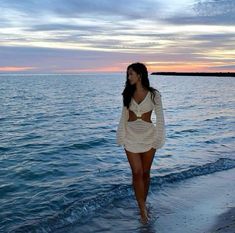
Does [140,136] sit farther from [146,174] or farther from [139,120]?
[146,174]

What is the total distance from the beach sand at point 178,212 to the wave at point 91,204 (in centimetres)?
21

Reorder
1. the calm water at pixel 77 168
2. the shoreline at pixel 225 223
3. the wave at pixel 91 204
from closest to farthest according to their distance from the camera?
the shoreline at pixel 225 223
the wave at pixel 91 204
the calm water at pixel 77 168

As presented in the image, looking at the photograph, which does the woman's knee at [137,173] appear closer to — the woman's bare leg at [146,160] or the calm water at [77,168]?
the woman's bare leg at [146,160]

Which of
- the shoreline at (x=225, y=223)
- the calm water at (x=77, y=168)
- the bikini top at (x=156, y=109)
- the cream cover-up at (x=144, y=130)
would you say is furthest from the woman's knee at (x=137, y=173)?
the shoreline at (x=225, y=223)

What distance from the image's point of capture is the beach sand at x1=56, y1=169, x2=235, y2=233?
23.3ft

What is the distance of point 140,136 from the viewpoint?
6871mm

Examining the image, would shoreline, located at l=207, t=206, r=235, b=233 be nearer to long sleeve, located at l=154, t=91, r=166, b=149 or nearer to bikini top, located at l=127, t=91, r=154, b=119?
long sleeve, located at l=154, t=91, r=166, b=149

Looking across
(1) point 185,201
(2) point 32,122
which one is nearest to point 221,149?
(1) point 185,201

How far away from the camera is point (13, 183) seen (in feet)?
33.9

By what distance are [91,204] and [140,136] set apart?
2402 mm

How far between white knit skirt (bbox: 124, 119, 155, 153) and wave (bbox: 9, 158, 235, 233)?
184 centimetres

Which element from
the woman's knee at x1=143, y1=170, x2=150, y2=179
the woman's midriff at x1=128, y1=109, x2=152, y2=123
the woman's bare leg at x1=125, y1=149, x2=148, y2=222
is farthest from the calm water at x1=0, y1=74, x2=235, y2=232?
the woman's midriff at x1=128, y1=109, x2=152, y2=123

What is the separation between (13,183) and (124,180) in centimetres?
266

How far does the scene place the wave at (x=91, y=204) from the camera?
24.7 feet
